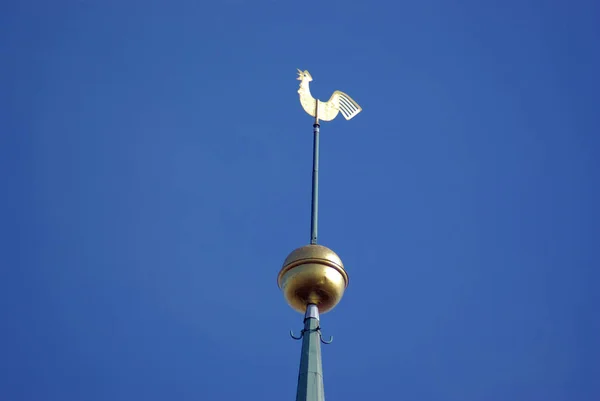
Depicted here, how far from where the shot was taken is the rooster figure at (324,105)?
78.7 feet

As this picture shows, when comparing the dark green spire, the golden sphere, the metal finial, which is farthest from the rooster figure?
the dark green spire

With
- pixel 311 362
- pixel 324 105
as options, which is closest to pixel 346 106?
pixel 324 105

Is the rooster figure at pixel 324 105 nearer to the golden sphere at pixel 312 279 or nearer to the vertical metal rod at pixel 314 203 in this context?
the vertical metal rod at pixel 314 203

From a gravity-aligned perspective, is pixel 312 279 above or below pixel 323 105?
below

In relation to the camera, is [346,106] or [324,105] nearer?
[324,105]

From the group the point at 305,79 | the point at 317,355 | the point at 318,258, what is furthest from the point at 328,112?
the point at 317,355

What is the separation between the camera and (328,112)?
24188mm

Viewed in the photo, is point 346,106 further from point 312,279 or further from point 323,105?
point 312,279

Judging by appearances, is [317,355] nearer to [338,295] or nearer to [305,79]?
[338,295]

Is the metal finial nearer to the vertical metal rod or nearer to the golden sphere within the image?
the vertical metal rod

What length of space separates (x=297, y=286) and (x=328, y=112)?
617 cm

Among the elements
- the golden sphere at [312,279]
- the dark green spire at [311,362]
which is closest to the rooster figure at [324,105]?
the golden sphere at [312,279]

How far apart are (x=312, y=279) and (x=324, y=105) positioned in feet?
20.5

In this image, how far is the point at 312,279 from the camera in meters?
19.3
